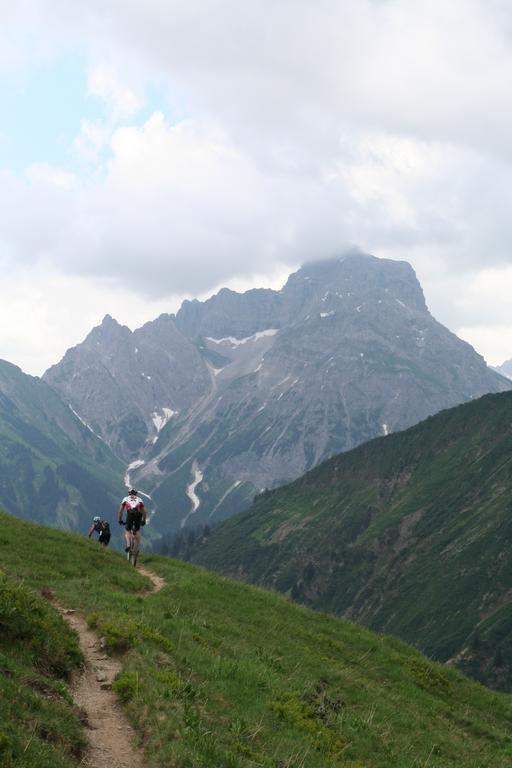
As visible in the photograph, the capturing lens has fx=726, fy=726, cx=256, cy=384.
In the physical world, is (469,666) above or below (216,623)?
below

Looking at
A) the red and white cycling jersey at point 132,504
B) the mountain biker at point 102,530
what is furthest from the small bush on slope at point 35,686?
the mountain biker at point 102,530

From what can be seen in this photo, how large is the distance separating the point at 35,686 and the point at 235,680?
22.5 feet

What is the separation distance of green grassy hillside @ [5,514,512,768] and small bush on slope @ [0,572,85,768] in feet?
0.16

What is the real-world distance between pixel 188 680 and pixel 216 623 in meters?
9.46

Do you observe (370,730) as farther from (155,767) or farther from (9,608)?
(9,608)

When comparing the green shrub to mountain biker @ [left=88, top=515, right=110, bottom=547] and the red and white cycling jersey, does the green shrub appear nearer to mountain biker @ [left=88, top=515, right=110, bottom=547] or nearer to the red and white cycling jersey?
the red and white cycling jersey

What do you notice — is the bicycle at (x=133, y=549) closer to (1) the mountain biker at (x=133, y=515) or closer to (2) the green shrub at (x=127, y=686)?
(1) the mountain biker at (x=133, y=515)

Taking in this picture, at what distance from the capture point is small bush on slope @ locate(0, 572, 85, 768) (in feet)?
42.7

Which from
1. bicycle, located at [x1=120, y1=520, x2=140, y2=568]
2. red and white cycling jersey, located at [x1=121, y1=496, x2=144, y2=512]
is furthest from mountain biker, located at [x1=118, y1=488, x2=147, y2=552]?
bicycle, located at [x1=120, y1=520, x2=140, y2=568]

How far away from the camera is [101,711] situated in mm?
17250

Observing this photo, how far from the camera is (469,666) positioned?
6826 inches

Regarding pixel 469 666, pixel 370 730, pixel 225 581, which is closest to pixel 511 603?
pixel 469 666

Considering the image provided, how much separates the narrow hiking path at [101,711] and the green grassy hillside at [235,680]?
1.09 feet

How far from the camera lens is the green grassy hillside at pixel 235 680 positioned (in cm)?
1606
